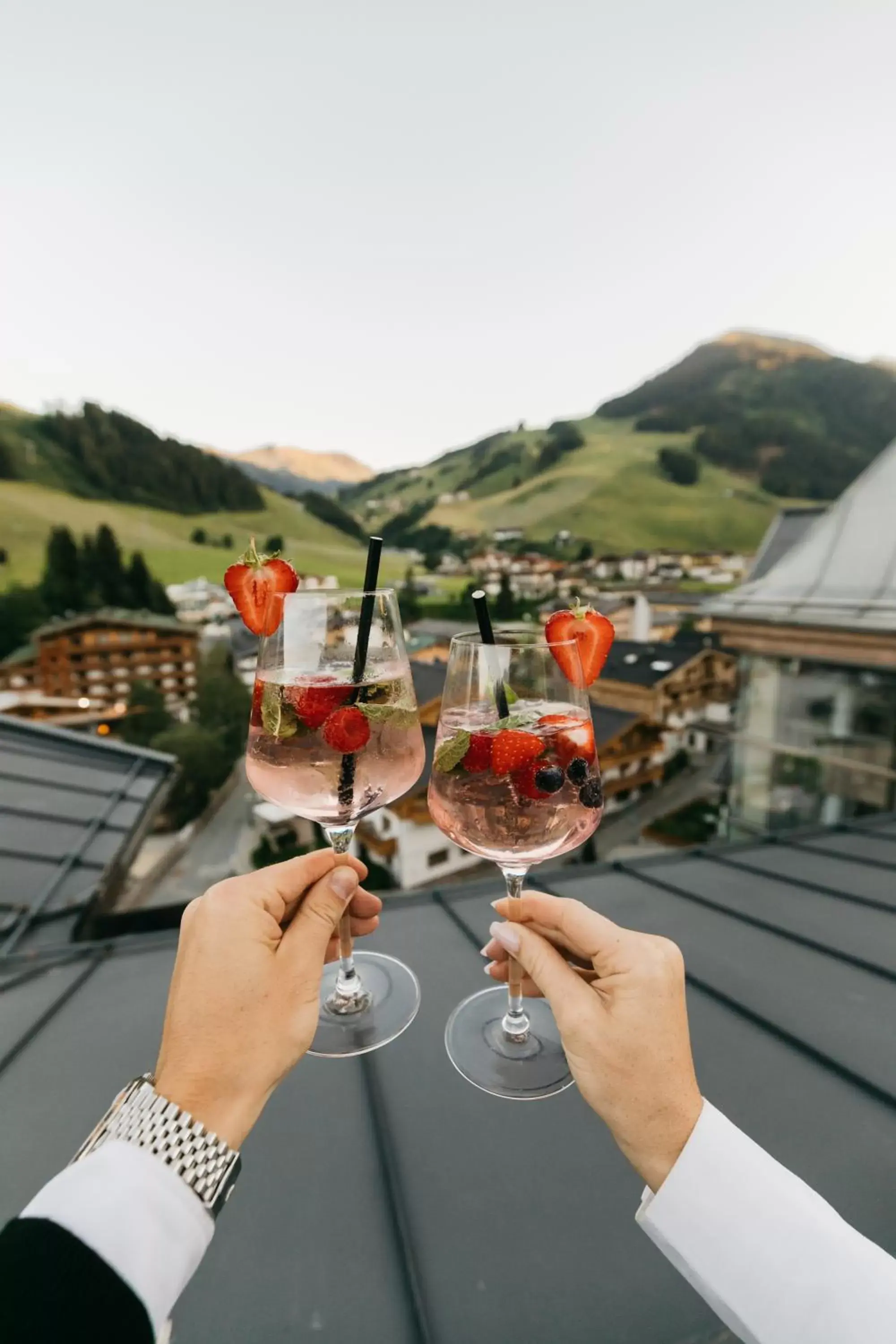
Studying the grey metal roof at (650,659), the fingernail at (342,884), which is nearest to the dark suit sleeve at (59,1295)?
the fingernail at (342,884)

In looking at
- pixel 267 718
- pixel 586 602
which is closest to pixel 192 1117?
pixel 267 718

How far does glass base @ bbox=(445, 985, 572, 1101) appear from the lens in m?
0.79

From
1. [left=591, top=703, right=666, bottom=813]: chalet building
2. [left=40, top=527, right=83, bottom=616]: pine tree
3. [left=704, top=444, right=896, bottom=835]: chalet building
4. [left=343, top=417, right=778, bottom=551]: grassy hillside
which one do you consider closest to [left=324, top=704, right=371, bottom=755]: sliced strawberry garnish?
[left=704, top=444, right=896, bottom=835]: chalet building

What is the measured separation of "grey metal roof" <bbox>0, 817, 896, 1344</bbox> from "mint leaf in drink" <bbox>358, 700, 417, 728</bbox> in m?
0.46

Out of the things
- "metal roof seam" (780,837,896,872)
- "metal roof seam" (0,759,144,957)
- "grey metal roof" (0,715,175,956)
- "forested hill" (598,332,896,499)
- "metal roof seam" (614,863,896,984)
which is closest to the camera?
"metal roof seam" (614,863,896,984)

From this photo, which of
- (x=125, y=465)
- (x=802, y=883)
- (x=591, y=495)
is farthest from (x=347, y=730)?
(x=591, y=495)

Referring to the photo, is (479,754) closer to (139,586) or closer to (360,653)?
(360,653)

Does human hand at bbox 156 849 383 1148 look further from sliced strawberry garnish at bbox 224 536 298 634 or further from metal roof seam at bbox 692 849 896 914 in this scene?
metal roof seam at bbox 692 849 896 914

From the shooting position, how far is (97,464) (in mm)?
19188

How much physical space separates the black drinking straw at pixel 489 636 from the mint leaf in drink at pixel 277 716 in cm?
28

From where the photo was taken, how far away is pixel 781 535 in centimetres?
889

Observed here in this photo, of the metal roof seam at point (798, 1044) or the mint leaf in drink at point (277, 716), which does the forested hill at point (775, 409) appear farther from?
the mint leaf in drink at point (277, 716)

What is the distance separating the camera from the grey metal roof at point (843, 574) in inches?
155

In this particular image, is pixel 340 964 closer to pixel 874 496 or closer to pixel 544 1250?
pixel 544 1250
